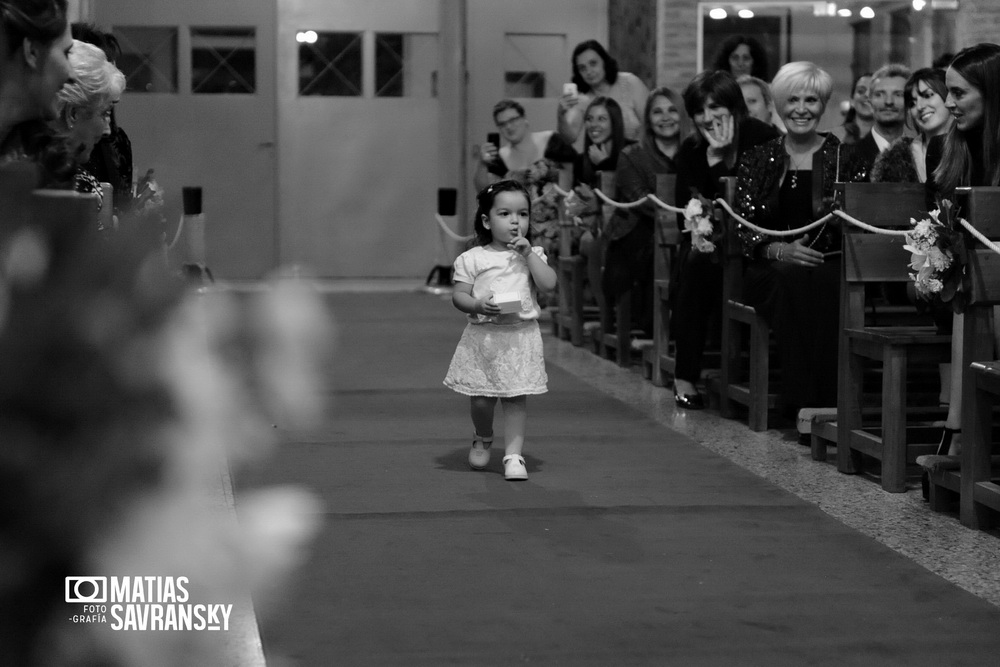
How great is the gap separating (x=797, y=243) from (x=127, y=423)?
5.54m

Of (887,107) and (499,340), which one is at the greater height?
(887,107)

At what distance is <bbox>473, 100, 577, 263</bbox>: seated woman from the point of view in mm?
10219

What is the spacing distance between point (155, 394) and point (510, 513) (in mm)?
3895

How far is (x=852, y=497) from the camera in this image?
4.93m

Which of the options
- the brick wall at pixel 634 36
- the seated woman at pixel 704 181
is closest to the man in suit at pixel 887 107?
the seated woman at pixel 704 181

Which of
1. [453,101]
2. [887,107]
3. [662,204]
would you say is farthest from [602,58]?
[453,101]

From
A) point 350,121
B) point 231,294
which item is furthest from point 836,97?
point 231,294

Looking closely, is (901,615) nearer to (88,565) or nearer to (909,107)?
(88,565)

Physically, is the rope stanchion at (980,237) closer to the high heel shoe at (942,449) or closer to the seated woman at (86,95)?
the high heel shoe at (942,449)

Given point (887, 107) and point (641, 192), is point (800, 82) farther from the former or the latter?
point (641, 192)

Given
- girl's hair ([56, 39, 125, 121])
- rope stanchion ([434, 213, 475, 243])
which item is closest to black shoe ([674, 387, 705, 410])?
girl's hair ([56, 39, 125, 121])

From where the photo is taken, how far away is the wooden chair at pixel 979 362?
4.40 metres

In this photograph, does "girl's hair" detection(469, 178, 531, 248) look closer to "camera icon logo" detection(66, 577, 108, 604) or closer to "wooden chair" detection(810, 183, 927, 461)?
"wooden chair" detection(810, 183, 927, 461)

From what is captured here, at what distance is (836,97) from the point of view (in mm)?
11977
